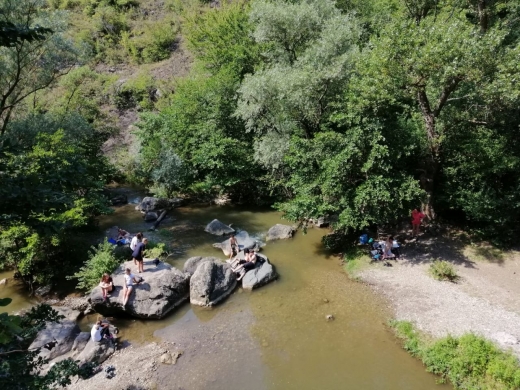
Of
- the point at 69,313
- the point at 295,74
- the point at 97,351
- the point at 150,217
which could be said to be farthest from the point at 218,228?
the point at 97,351

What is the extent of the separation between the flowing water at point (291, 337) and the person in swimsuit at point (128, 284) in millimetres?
1035

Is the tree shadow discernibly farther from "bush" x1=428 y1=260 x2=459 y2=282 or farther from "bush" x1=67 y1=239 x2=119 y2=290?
"bush" x1=67 y1=239 x2=119 y2=290

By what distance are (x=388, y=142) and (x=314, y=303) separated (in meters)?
8.33

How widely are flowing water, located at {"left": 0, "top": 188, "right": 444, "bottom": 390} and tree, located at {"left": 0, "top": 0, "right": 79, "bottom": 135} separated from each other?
40.3 feet

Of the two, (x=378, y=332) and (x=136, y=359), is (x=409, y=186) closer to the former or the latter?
(x=378, y=332)

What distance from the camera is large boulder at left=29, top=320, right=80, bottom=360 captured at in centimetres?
1213

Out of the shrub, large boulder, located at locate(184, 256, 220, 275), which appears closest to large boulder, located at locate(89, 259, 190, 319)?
large boulder, located at locate(184, 256, 220, 275)

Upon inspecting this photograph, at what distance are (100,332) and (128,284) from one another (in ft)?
7.43

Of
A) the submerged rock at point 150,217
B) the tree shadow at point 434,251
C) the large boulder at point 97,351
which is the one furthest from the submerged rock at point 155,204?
the tree shadow at point 434,251

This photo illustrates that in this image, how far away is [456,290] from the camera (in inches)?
556

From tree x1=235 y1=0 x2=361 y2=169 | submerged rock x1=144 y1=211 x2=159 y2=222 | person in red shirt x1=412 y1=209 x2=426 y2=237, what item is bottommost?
submerged rock x1=144 y1=211 x2=159 y2=222

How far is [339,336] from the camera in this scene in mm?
12719

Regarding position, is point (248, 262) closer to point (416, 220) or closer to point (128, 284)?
point (128, 284)

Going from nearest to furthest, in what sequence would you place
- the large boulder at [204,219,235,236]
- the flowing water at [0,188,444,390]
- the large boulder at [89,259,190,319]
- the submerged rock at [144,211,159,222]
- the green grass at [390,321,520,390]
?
the green grass at [390,321,520,390], the flowing water at [0,188,444,390], the large boulder at [89,259,190,319], the large boulder at [204,219,235,236], the submerged rock at [144,211,159,222]
